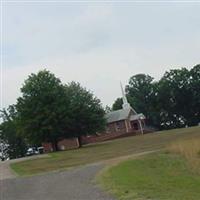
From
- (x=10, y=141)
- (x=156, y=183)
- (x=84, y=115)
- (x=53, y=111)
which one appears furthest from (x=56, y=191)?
(x=10, y=141)

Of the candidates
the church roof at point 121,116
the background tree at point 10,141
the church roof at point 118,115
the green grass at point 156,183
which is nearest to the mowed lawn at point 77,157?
the green grass at point 156,183

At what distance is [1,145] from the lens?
365 feet

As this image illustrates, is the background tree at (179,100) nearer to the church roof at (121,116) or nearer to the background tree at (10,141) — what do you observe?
the church roof at (121,116)

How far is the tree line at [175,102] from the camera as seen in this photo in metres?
110

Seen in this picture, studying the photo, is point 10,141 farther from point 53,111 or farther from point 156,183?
point 156,183

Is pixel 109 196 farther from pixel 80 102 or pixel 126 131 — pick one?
pixel 126 131

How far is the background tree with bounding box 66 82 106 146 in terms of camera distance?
6481cm

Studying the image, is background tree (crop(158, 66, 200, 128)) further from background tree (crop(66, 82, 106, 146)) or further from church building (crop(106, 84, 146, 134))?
background tree (crop(66, 82, 106, 146))

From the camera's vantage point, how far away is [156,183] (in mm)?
16484

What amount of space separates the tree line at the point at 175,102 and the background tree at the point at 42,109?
47.5 metres

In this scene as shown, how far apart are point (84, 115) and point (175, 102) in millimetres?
47756

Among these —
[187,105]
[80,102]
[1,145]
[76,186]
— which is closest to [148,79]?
[187,105]

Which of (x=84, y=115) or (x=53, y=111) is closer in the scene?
(x=53, y=111)

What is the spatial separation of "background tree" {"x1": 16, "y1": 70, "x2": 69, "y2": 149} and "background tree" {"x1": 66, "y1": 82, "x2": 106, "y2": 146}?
4.10ft
